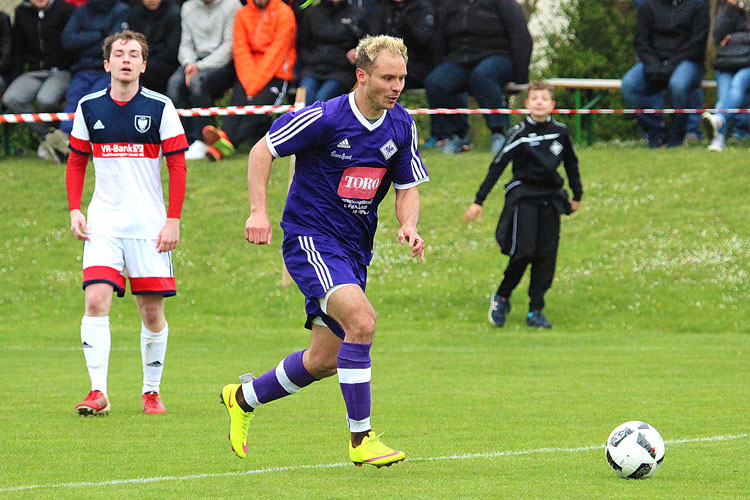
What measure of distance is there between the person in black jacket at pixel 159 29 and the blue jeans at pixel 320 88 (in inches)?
83.5

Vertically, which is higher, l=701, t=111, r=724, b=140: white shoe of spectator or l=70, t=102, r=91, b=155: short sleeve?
l=70, t=102, r=91, b=155: short sleeve

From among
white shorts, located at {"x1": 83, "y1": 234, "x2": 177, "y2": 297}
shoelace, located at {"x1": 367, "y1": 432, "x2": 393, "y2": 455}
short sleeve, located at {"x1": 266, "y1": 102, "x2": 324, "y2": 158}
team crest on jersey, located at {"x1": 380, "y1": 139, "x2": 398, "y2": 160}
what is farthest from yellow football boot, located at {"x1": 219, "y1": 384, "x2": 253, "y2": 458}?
white shorts, located at {"x1": 83, "y1": 234, "x2": 177, "y2": 297}

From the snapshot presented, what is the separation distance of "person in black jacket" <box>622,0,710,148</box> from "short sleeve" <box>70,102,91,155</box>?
38.9ft

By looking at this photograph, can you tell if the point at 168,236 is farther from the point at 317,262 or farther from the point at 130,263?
the point at 317,262

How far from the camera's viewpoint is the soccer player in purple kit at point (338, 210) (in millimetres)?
6391

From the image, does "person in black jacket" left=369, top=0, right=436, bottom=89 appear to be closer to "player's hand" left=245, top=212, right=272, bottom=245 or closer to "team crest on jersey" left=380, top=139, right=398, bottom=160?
"team crest on jersey" left=380, top=139, right=398, bottom=160

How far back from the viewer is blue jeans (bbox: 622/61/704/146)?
1852 centimetres

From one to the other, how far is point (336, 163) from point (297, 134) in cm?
26

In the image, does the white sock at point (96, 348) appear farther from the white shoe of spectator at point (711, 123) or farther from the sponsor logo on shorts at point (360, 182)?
the white shoe of spectator at point (711, 123)

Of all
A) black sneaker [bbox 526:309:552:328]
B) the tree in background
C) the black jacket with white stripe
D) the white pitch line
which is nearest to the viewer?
the white pitch line

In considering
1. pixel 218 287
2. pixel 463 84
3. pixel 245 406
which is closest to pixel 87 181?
pixel 218 287

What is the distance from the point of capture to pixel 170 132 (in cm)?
859

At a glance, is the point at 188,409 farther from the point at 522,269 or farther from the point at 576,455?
the point at 522,269

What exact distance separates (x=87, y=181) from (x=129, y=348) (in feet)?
22.1
